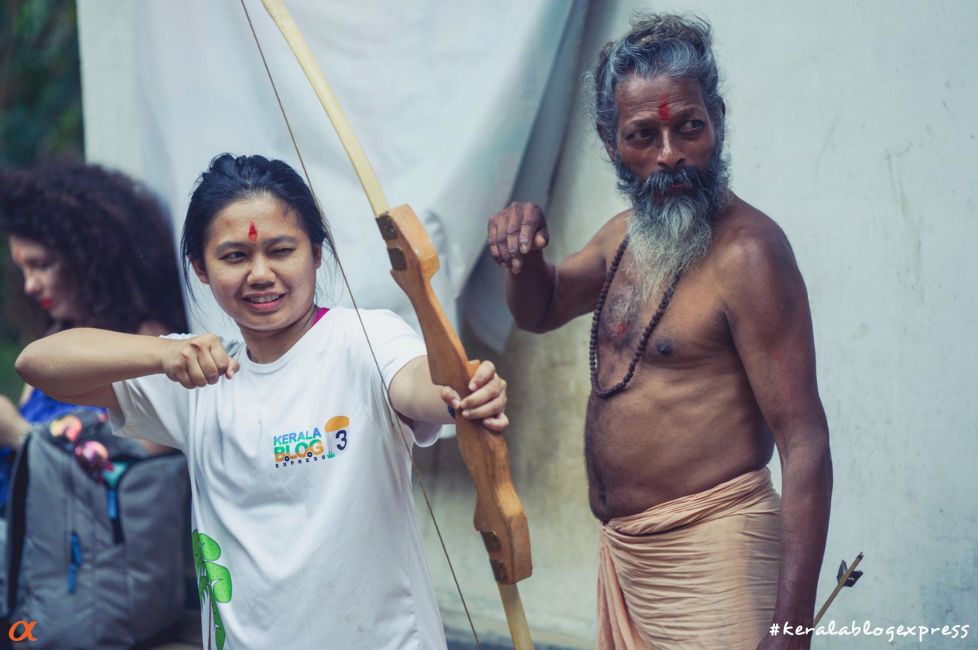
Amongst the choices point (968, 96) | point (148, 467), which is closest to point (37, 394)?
point (148, 467)

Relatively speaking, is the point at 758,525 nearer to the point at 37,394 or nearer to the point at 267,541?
the point at 267,541

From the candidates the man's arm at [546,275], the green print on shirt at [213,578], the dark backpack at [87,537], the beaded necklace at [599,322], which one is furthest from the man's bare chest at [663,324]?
the dark backpack at [87,537]

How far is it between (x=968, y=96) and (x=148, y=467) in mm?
2946

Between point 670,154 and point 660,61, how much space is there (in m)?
0.21

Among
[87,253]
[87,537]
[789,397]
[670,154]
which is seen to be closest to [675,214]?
[670,154]

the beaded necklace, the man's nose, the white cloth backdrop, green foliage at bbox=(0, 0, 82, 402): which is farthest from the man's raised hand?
green foliage at bbox=(0, 0, 82, 402)

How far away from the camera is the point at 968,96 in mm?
2906

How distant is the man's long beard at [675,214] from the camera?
7.96 ft

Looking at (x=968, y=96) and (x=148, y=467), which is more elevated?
(x=968, y=96)

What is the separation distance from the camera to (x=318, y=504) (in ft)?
7.25

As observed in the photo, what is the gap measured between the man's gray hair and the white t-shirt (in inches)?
29.5

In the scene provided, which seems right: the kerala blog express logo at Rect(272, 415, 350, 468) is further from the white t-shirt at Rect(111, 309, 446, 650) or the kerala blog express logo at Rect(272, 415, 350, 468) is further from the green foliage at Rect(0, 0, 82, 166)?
the green foliage at Rect(0, 0, 82, 166)

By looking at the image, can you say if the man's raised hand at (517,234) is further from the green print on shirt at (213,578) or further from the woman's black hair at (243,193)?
the green print on shirt at (213,578)

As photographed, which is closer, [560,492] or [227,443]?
[227,443]
